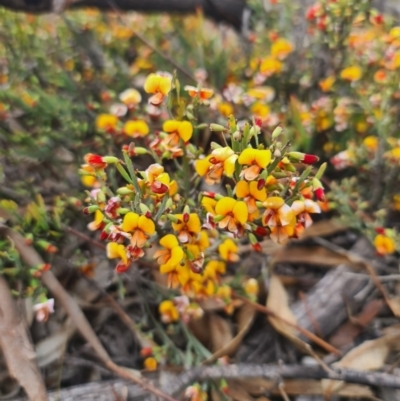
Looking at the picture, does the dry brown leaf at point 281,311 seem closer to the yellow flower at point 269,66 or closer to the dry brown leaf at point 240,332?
the dry brown leaf at point 240,332

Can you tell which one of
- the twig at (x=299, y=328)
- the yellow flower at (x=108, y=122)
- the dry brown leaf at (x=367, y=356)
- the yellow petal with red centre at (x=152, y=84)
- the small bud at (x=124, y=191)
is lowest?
the twig at (x=299, y=328)

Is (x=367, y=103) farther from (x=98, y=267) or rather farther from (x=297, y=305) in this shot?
(x=98, y=267)

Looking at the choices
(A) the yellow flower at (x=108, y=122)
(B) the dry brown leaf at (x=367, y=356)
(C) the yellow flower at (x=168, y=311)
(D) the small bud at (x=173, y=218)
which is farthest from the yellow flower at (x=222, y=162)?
(A) the yellow flower at (x=108, y=122)

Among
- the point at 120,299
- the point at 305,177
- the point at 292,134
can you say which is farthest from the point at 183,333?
the point at 292,134

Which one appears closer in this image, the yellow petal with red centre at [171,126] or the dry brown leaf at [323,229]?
the yellow petal with red centre at [171,126]

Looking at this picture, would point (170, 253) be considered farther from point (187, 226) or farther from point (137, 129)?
point (137, 129)

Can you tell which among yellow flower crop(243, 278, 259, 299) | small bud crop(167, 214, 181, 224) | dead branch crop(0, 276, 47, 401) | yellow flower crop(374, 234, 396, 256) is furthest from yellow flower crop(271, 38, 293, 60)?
dead branch crop(0, 276, 47, 401)

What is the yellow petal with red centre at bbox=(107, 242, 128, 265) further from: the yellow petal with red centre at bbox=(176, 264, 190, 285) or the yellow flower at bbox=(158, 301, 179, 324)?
the yellow flower at bbox=(158, 301, 179, 324)
